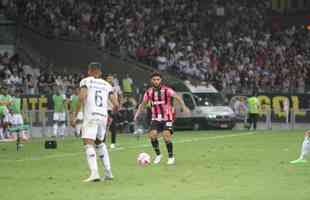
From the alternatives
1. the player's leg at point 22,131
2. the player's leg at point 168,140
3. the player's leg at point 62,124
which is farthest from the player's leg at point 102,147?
the player's leg at point 62,124

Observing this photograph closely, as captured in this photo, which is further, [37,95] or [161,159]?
[37,95]

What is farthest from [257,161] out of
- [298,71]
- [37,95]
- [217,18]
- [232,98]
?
[217,18]

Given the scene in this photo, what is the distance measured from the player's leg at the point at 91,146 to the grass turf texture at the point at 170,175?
0.25m

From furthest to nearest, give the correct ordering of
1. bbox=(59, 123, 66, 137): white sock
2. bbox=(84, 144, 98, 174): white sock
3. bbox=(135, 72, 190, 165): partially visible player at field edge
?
bbox=(59, 123, 66, 137): white sock < bbox=(135, 72, 190, 165): partially visible player at field edge < bbox=(84, 144, 98, 174): white sock

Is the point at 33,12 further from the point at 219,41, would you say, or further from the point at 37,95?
the point at 219,41

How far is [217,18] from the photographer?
2237 inches

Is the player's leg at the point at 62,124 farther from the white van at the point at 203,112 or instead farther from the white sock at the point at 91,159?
the white sock at the point at 91,159

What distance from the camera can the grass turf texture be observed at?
49.2ft

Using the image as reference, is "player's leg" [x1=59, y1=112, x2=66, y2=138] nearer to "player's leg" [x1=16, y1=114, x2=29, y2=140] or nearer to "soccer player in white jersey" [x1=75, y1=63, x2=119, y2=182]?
"player's leg" [x1=16, y1=114, x2=29, y2=140]

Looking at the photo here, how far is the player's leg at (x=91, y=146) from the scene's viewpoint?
16.9 meters

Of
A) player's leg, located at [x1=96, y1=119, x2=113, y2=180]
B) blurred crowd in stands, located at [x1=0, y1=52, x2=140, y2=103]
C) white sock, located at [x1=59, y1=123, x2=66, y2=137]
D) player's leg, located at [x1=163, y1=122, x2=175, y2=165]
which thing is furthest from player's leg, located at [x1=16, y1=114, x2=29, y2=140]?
player's leg, located at [x1=96, y1=119, x2=113, y2=180]

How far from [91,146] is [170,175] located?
87.7 inches

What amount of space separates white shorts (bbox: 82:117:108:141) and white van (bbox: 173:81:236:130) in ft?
86.6

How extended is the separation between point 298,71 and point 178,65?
23.0 feet
